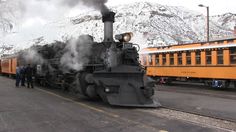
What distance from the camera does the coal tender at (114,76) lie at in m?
12.6

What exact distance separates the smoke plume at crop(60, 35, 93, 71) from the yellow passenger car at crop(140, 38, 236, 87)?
29.8 ft

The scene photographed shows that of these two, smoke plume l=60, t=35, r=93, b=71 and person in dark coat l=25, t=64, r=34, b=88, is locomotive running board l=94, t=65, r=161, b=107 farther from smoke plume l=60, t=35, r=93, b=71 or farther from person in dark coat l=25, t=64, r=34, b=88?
person in dark coat l=25, t=64, r=34, b=88

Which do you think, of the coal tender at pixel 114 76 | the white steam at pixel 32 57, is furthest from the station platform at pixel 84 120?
the white steam at pixel 32 57

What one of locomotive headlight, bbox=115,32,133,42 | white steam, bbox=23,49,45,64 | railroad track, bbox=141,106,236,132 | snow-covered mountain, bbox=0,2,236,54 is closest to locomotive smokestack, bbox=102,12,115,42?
locomotive headlight, bbox=115,32,133,42

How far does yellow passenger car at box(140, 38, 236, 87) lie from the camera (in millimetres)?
20406

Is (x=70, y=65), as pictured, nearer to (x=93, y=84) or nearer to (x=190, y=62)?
(x=93, y=84)

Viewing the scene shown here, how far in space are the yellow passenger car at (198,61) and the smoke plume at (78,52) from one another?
29.8 ft

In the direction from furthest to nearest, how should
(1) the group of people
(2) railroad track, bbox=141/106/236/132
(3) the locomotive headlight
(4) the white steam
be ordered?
(1) the group of people
(4) the white steam
(3) the locomotive headlight
(2) railroad track, bbox=141/106/236/132

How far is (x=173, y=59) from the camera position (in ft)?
83.1

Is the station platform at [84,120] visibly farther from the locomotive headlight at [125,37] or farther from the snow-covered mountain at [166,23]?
the snow-covered mountain at [166,23]

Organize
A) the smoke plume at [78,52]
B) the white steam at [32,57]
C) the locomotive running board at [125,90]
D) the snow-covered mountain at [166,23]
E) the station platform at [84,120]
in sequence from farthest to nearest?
1. the snow-covered mountain at [166,23]
2. the white steam at [32,57]
3. the smoke plume at [78,52]
4. the locomotive running board at [125,90]
5. the station platform at [84,120]

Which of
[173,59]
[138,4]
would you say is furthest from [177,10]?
[173,59]

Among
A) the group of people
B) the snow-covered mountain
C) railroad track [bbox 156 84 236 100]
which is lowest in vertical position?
railroad track [bbox 156 84 236 100]

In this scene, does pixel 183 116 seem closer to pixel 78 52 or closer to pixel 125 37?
pixel 125 37
